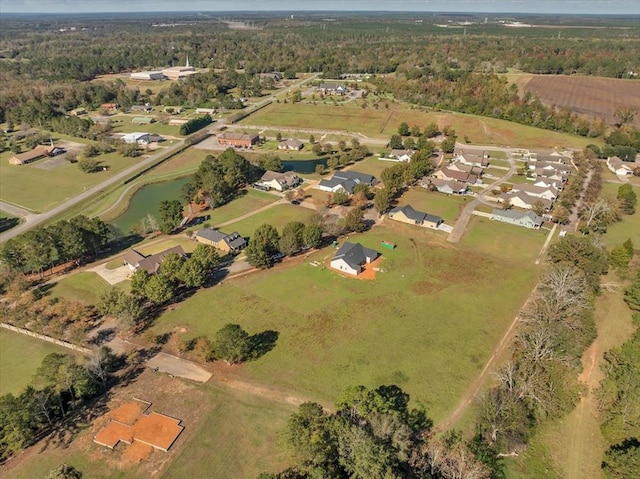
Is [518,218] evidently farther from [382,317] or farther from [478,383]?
[478,383]

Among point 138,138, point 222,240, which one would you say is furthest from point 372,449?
point 138,138

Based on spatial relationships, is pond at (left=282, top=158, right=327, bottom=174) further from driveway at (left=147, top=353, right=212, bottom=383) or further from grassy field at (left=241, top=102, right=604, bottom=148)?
driveway at (left=147, top=353, right=212, bottom=383)

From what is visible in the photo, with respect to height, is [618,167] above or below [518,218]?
above

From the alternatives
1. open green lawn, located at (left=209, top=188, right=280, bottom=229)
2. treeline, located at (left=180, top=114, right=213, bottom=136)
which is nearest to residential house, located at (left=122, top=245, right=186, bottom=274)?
open green lawn, located at (left=209, top=188, right=280, bottom=229)

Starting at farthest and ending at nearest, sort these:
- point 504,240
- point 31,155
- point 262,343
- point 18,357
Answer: point 31,155 → point 504,240 → point 262,343 → point 18,357

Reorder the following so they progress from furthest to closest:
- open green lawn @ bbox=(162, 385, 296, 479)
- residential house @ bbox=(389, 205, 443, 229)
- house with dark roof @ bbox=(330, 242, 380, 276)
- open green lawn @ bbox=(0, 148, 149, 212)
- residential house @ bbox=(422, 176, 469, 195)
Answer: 1. open green lawn @ bbox=(0, 148, 149, 212)
2. residential house @ bbox=(422, 176, 469, 195)
3. residential house @ bbox=(389, 205, 443, 229)
4. house with dark roof @ bbox=(330, 242, 380, 276)
5. open green lawn @ bbox=(162, 385, 296, 479)
